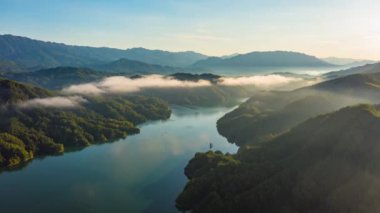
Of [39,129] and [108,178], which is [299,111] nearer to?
[108,178]

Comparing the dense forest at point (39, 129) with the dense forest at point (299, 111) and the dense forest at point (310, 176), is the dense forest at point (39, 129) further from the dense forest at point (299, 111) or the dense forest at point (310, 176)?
the dense forest at point (310, 176)

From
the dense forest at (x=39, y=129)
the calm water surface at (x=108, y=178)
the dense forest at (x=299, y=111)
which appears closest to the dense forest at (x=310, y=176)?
the calm water surface at (x=108, y=178)

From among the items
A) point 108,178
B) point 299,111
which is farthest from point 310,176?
point 299,111

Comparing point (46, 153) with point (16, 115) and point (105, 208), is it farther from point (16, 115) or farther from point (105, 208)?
point (105, 208)

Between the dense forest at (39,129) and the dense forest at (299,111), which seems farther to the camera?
the dense forest at (299,111)

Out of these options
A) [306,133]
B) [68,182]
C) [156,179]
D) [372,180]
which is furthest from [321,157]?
[68,182]
